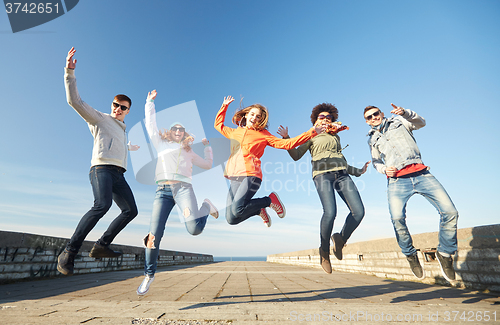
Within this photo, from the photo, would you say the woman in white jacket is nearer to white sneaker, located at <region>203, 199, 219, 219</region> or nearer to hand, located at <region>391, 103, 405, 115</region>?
white sneaker, located at <region>203, 199, 219, 219</region>

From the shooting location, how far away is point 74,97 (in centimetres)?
287

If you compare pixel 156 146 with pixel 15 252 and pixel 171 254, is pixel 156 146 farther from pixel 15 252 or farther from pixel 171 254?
pixel 171 254

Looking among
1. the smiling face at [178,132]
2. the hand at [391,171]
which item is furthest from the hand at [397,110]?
the smiling face at [178,132]

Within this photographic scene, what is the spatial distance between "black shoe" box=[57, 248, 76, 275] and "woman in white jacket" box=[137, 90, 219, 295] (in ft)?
2.56

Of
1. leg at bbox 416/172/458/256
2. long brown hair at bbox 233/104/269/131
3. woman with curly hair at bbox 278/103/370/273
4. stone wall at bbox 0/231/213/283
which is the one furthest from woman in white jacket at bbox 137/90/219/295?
stone wall at bbox 0/231/213/283

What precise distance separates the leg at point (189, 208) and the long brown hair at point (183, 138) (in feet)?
1.62

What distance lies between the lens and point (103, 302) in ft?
11.5

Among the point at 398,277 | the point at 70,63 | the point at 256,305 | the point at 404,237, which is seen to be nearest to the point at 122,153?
the point at 70,63

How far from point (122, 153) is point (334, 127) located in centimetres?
277

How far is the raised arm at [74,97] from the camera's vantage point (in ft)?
9.08

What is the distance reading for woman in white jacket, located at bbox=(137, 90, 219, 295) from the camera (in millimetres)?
3295

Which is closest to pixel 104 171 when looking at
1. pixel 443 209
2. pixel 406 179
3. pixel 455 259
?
pixel 406 179

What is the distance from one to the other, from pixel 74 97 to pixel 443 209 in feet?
14.1

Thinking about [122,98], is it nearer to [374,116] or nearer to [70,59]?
[70,59]
